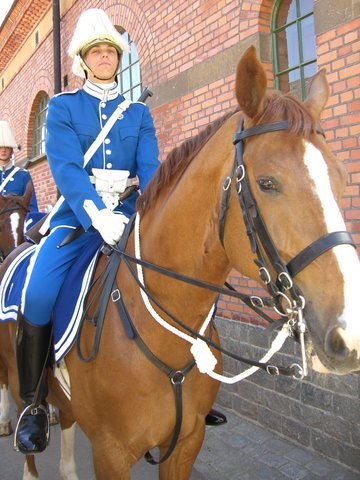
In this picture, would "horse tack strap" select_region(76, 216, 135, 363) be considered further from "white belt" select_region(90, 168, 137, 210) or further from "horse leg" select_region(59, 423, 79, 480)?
"horse leg" select_region(59, 423, 79, 480)

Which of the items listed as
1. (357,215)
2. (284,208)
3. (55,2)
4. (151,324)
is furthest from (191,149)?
(55,2)

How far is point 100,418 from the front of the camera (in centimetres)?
214

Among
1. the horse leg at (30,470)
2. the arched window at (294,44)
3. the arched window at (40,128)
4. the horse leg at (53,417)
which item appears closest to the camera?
the horse leg at (30,470)

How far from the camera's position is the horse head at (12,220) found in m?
5.75

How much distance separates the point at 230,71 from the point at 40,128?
26.1 ft

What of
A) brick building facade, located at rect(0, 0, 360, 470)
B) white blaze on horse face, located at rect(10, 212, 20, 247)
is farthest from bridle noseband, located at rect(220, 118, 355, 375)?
white blaze on horse face, located at rect(10, 212, 20, 247)

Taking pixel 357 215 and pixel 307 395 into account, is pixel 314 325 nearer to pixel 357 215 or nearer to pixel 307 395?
pixel 357 215

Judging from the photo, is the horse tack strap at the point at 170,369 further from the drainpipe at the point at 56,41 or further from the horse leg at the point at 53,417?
the drainpipe at the point at 56,41

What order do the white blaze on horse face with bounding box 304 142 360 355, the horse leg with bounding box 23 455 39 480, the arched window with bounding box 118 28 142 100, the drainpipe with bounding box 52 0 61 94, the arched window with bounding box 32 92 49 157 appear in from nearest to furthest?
the white blaze on horse face with bounding box 304 142 360 355 → the horse leg with bounding box 23 455 39 480 → the arched window with bounding box 118 28 142 100 → the drainpipe with bounding box 52 0 61 94 → the arched window with bounding box 32 92 49 157

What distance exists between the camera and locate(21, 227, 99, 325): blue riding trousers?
2.44 m

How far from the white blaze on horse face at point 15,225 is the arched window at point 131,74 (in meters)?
2.58

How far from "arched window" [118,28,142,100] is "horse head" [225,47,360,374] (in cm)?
532

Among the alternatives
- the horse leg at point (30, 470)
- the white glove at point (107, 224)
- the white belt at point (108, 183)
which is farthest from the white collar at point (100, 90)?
the horse leg at point (30, 470)

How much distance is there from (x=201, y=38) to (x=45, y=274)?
3578 millimetres
